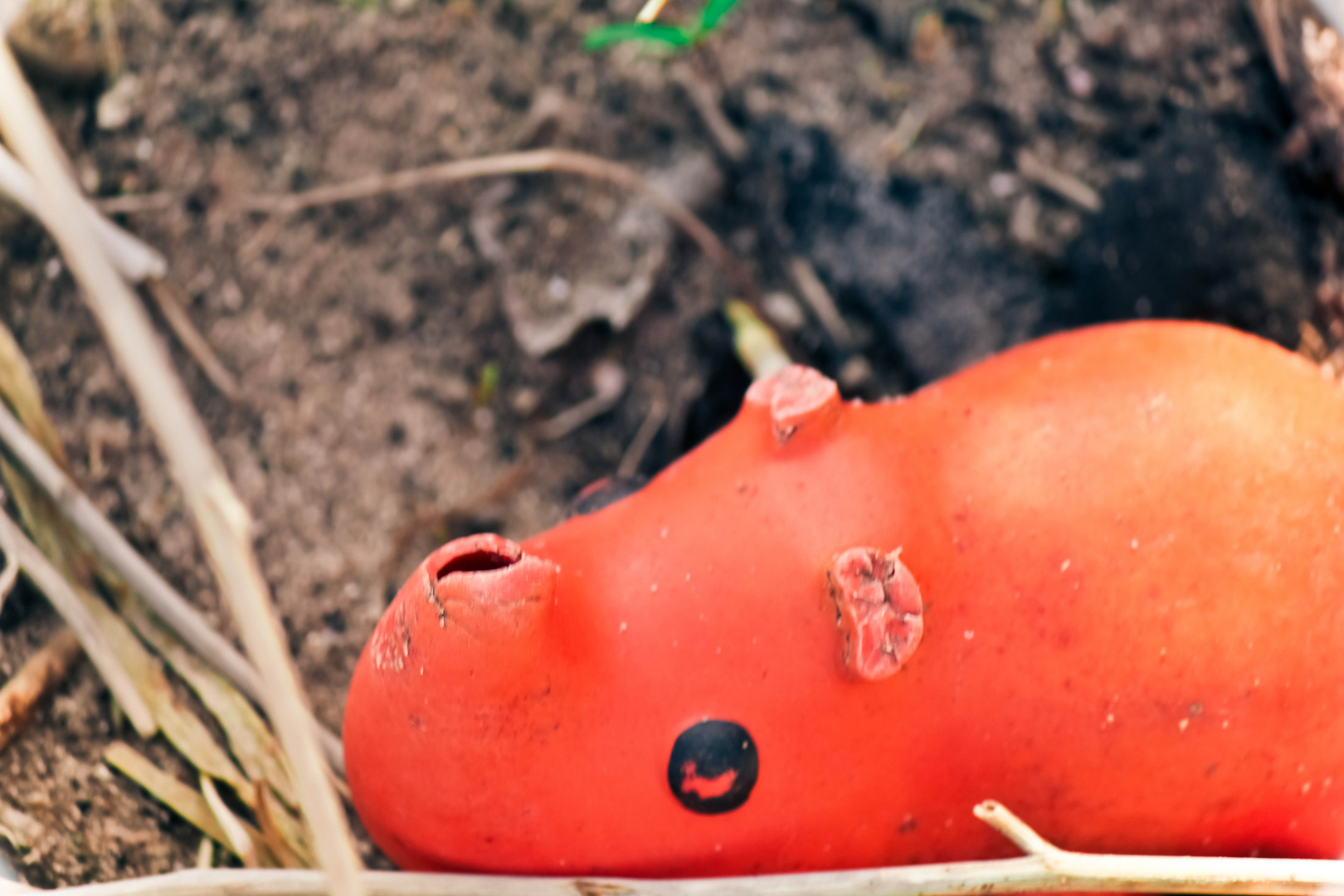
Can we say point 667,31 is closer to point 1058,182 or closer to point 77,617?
point 1058,182

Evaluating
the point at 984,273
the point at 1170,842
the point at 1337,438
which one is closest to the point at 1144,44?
the point at 984,273

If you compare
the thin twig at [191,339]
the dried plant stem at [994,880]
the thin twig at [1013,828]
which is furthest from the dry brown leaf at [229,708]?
the thin twig at [1013,828]

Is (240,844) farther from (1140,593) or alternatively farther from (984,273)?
(984,273)

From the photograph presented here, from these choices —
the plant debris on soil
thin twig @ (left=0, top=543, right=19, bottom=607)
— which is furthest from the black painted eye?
thin twig @ (left=0, top=543, right=19, bottom=607)

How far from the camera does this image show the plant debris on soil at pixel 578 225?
4.82ft

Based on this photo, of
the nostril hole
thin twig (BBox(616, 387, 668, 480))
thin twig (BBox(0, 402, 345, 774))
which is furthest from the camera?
thin twig (BBox(616, 387, 668, 480))

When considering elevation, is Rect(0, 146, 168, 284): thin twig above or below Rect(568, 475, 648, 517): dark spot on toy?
above

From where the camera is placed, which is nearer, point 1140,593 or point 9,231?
point 1140,593

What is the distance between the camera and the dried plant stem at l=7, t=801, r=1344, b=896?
0.94 metres

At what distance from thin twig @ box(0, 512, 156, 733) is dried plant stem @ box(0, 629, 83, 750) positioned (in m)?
0.02

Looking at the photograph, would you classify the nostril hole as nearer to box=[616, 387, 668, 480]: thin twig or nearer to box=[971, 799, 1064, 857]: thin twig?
box=[971, 799, 1064, 857]: thin twig

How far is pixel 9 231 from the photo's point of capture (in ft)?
4.67

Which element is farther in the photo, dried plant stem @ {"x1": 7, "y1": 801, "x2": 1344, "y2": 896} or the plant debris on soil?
the plant debris on soil

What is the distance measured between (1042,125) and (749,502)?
96cm
